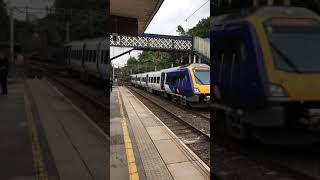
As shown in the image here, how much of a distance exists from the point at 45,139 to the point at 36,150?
86mm

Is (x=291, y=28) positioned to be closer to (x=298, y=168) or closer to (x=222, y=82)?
(x=222, y=82)

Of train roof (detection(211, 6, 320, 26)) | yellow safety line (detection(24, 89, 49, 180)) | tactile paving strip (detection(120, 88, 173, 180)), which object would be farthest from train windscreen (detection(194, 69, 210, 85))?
yellow safety line (detection(24, 89, 49, 180))

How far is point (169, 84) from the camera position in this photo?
434 cm

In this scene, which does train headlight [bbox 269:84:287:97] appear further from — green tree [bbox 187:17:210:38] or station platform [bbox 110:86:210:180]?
station platform [bbox 110:86:210:180]

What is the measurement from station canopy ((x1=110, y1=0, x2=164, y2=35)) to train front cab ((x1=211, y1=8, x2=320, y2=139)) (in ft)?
1.96

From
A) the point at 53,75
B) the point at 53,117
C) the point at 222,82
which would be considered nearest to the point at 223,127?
the point at 222,82

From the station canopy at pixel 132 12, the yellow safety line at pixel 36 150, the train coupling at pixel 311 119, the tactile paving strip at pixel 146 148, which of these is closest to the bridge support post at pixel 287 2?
the train coupling at pixel 311 119

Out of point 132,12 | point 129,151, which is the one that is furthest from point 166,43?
point 129,151

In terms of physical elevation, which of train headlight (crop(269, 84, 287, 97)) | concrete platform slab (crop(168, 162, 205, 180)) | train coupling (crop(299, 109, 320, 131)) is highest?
train headlight (crop(269, 84, 287, 97))

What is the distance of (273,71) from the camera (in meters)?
1.14

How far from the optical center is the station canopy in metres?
1.83

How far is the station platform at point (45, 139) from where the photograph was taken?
56.9 inches

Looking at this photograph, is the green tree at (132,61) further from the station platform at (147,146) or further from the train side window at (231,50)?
the train side window at (231,50)

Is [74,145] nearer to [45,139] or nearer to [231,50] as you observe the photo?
[45,139]
